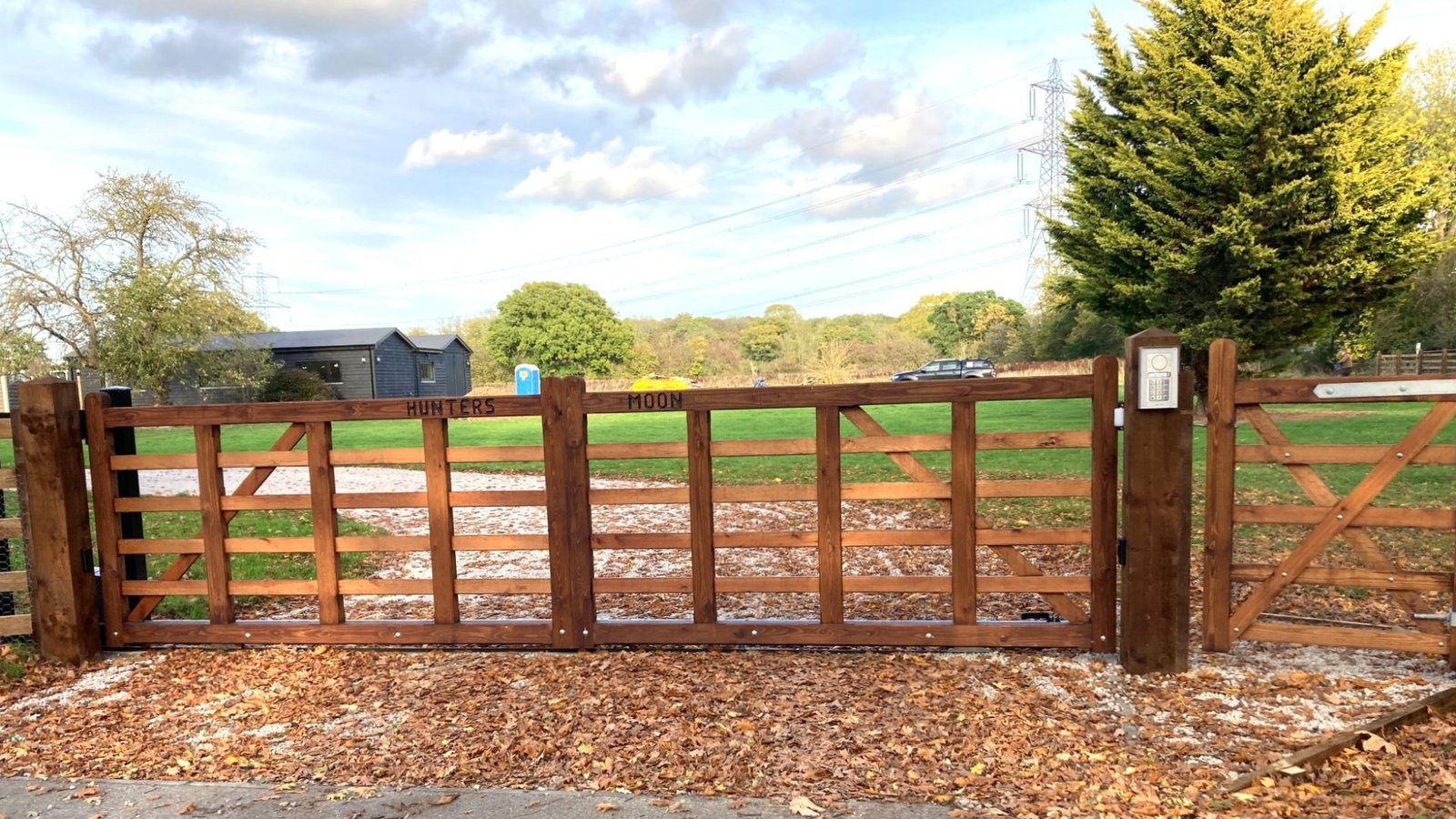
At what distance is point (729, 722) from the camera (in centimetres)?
387

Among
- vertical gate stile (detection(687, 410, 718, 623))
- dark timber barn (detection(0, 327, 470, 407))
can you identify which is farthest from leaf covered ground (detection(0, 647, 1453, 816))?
dark timber barn (detection(0, 327, 470, 407))

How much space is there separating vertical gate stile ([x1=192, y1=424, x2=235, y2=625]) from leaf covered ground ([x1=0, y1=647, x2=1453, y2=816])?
44 cm

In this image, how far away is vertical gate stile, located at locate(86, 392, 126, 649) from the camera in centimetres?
527

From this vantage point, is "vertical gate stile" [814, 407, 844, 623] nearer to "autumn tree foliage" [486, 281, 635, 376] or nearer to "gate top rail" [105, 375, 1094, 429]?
"gate top rail" [105, 375, 1094, 429]

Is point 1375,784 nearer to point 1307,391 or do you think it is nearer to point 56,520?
point 1307,391

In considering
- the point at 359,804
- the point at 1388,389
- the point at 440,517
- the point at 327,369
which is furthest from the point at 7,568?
the point at 327,369

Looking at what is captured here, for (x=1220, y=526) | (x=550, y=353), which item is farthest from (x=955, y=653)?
(x=550, y=353)

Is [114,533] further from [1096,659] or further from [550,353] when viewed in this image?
[550,353]

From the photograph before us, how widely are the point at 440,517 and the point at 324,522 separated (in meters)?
0.77

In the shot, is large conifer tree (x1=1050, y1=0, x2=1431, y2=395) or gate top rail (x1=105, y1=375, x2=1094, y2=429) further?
large conifer tree (x1=1050, y1=0, x2=1431, y2=395)

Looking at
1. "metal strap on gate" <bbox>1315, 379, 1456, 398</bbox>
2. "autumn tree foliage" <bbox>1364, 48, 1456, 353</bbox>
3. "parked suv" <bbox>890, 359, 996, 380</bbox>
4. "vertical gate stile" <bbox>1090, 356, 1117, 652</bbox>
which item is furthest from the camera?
"parked suv" <bbox>890, 359, 996, 380</bbox>

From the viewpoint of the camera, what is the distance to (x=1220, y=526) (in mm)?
4465

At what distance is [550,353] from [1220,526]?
2856 inches

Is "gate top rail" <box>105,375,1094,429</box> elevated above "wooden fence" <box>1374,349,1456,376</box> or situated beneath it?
elevated above
